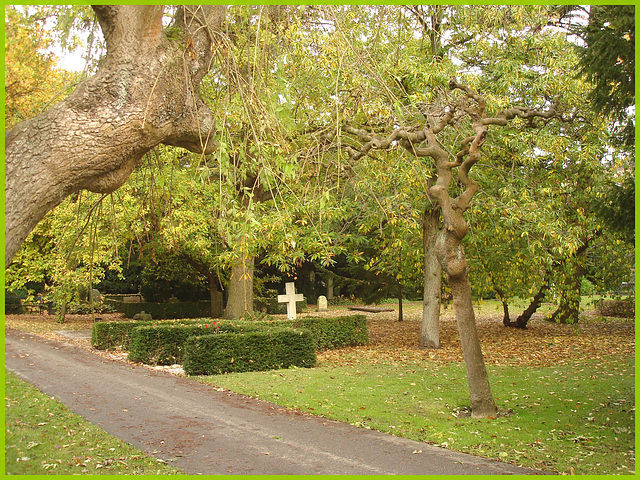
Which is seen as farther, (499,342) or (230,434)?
(499,342)

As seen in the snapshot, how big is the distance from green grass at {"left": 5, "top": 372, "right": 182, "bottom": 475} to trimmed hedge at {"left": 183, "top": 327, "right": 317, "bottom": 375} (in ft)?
12.3

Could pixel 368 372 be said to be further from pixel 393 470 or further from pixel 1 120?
pixel 1 120

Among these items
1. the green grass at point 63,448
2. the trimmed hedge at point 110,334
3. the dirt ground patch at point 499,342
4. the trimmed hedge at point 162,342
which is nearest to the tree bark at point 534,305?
the dirt ground patch at point 499,342

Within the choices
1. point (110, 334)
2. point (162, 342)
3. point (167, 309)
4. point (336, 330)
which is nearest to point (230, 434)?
point (162, 342)

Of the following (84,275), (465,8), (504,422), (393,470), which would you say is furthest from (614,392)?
(84,275)

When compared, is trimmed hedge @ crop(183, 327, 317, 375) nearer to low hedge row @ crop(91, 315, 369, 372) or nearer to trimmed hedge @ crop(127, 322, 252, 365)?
low hedge row @ crop(91, 315, 369, 372)

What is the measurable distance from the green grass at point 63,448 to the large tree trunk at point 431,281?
33.3ft

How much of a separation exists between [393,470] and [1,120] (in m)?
4.51

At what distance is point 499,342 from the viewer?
17188 mm

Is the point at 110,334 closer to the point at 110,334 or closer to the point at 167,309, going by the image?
the point at 110,334

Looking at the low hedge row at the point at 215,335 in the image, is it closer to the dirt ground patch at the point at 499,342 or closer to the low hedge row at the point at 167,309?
the dirt ground patch at the point at 499,342

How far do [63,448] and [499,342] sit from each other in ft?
44.9

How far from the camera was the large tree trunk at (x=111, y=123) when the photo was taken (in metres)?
4.11

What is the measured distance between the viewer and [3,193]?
3955 mm
